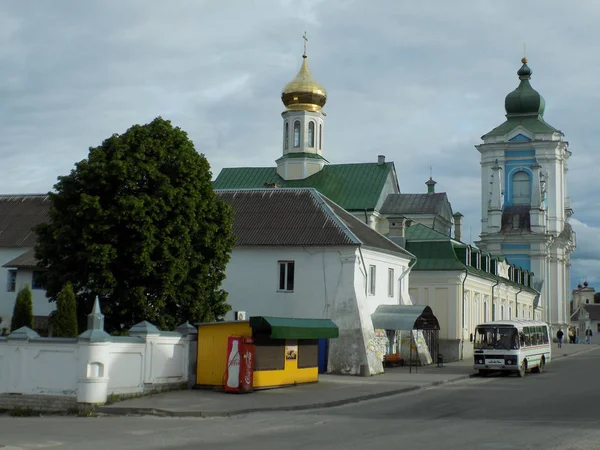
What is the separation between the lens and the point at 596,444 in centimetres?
1453

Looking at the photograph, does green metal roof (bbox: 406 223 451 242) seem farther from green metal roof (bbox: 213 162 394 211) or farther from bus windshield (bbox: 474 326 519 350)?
green metal roof (bbox: 213 162 394 211)

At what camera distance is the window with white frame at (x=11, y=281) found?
38.2 meters

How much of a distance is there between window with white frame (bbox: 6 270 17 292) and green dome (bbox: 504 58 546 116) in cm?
6504

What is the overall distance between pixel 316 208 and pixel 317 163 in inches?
1194

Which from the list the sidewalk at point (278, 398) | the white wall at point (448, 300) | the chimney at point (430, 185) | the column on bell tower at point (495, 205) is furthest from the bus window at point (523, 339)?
the column on bell tower at point (495, 205)

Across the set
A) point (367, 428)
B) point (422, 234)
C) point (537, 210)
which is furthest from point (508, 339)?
point (537, 210)

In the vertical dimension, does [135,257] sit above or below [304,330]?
above

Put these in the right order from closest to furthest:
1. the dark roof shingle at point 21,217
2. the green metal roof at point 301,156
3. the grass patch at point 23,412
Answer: the grass patch at point 23,412
the dark roof shingle at point 21,217
the green metal roof at point 301,156

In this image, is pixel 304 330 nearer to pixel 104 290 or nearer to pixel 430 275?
pixel 104 290

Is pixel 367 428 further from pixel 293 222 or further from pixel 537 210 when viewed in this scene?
pixel 537 210

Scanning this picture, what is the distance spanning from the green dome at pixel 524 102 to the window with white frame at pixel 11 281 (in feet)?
213

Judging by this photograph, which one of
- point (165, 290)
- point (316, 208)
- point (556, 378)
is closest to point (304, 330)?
point (165, 290)

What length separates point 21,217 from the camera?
42.1 meters

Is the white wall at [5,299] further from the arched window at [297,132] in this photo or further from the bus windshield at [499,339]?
the arched window at [297,132]
